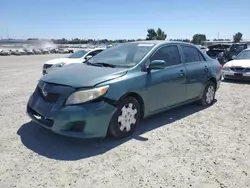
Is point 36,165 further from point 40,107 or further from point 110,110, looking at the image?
point 110,110

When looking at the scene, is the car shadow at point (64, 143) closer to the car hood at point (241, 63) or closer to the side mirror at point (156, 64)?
the side mirror at point (156, 64)

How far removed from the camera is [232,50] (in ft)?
52.6

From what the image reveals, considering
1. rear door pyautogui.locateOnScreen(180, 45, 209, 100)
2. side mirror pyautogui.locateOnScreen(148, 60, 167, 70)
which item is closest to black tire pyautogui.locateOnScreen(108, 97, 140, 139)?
side mirror pyautogui.locateOnScreen(148, 60, 167, 70)

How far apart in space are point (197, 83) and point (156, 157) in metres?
2.67

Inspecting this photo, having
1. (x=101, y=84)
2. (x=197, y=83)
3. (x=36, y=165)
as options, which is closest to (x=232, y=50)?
(x=197, y=83)

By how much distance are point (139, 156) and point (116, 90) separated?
1.04 meters

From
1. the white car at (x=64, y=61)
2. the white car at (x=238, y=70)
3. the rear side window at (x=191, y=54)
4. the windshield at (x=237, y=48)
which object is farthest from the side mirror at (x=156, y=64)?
the windshield at (x=237, y=48)

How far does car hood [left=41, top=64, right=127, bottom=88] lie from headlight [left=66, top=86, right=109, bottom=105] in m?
0.10

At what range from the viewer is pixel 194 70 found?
211 inches

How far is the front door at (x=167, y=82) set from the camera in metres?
4.34

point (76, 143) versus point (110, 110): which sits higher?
point (110, 110)

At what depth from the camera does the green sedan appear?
3.47 metres

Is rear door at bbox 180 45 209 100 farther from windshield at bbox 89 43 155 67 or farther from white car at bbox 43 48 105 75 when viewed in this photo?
white car at bbox 43 48 105 75

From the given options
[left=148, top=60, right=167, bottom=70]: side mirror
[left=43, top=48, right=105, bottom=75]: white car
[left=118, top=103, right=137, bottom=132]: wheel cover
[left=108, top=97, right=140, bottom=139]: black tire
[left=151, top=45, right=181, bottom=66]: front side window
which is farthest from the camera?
[left=43, top=48, right=105, bottom=75]: white car
